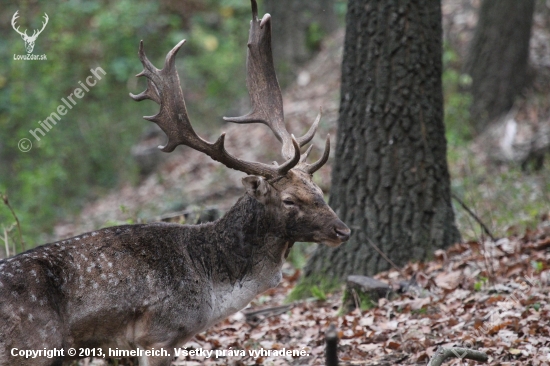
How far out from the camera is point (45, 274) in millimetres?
5086

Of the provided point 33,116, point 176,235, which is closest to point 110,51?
point 33,116

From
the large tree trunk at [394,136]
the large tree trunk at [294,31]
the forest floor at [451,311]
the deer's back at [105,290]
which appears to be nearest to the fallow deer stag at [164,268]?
the deer's back at [105,290]

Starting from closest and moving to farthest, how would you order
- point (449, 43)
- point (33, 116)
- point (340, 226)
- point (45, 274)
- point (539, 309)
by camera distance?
point (45, 274)
point (340, 226)
point (539, 309)
point (449, 43)
point (33, 116)

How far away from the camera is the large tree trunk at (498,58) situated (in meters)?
13.7

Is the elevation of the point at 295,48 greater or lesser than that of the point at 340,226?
greater

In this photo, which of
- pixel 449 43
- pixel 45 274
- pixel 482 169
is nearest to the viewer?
pixel 45 274

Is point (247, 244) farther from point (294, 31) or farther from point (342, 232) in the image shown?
point (294, 31)

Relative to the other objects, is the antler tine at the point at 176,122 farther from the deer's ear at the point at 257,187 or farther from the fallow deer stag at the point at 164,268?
the deer's ear at the point at 257,187

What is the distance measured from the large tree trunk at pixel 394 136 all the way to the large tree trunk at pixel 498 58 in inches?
253

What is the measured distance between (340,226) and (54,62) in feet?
52.3

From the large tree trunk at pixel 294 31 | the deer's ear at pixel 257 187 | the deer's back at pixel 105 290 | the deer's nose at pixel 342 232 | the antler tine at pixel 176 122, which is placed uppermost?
the large tree trunk at pixel 294 31

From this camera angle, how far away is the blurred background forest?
14008mm

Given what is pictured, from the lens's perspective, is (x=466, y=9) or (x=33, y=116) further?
(x=33, y=116)

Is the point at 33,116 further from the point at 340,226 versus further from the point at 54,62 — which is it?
the point at 340,226
